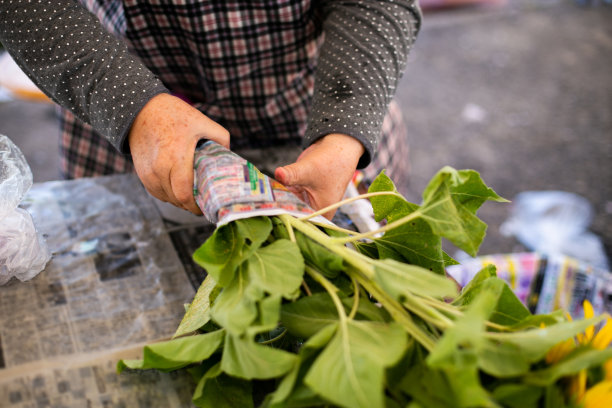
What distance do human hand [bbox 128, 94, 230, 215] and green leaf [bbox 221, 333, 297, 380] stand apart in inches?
9.2

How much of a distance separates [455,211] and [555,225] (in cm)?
130

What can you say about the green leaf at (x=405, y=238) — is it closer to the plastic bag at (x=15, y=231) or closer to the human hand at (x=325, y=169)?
the human hand at (x=325, y=169)

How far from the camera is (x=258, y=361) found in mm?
459

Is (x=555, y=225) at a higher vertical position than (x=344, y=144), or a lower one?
lower

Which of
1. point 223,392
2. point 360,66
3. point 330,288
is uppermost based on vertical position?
point 360,66

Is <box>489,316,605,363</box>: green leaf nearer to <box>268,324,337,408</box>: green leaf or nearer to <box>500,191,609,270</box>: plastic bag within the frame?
<box>268,324,337,408</box>: green leaf

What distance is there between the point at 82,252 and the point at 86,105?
8.2 inches

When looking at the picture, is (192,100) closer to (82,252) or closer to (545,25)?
(82,252)

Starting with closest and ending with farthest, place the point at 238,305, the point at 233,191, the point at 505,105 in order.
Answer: the point at 238,305 → the point at 233,191 → the point at 505,105

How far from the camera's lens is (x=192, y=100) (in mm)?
944

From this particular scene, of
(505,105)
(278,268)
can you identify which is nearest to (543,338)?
(278,268)

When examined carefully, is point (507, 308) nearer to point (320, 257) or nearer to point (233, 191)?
point (320, 257)

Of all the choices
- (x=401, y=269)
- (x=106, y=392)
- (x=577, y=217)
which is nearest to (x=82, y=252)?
(x=106, y=392)

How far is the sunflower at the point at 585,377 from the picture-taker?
16.1 inches
